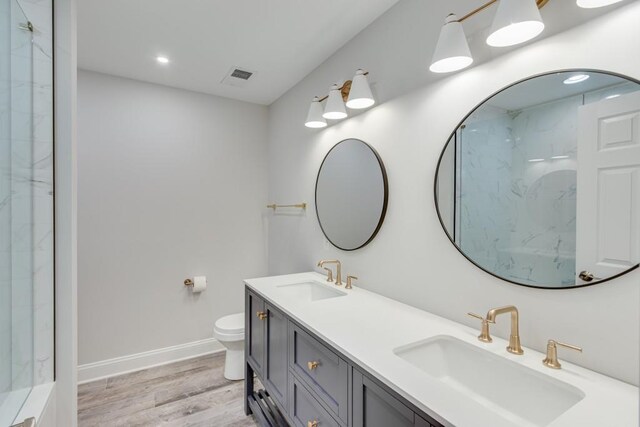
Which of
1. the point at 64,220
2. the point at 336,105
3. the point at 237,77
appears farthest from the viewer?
the point at 237,77

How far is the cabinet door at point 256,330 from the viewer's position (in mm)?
1844

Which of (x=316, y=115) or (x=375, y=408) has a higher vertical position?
(x=316, y=115)

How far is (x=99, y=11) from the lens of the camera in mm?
1794

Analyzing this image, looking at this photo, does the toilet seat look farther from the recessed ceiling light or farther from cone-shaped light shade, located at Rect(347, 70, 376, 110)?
the recessed ceiling light

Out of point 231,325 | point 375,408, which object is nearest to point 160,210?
point 231,325

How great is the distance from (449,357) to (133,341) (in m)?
2.66

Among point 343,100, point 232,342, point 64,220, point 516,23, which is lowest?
point 232,342

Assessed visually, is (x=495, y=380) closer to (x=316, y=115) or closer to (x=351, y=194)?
(x=351, y=194)

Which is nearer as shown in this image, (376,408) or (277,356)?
(376,408)

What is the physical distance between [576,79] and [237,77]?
235 cm

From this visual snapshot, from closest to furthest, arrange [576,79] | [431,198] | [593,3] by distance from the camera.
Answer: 1. [593,3]
2. [576,79]
3. [431,198]

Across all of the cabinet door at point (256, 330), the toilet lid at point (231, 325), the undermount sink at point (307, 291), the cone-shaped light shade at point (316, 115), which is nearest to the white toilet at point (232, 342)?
the toilet lid at point (231, 325)

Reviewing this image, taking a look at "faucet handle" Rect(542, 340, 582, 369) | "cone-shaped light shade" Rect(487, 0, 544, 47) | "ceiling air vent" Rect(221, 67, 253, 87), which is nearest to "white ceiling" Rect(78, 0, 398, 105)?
"ceiling air vent" Rect(221, 67, 253, 87)

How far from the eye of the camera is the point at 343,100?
2012 mm
